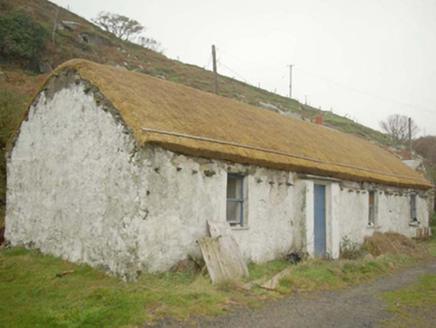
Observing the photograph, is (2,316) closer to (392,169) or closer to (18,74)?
(392,169)

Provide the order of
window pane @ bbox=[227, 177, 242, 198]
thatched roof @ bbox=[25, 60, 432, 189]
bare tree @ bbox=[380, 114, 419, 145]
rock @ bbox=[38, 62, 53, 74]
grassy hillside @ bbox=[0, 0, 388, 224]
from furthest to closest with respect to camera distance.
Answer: bare tree @ bbox=[380, 114, 419, 145] → rock @ bbox=[38, 62, 53, 74] → grassy hillside @ bbox=[0, 0, 388, 224] → window pane @ bbox=[227, 177, 242, 198] → thatched roof @ bbox=[25, 60, 432, 189]

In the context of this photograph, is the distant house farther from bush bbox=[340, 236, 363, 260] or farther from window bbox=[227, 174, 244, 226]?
bush bbox=[340, 236, 363, 260]

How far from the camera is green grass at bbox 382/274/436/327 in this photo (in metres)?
6.17

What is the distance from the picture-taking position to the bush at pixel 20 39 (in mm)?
25547

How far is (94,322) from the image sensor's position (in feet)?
18.0

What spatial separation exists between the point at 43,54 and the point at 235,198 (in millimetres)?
23871

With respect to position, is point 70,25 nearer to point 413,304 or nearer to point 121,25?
point 121,25

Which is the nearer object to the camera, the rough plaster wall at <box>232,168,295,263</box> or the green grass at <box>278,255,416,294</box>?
the green grass at <box>278,255,416,294</box>

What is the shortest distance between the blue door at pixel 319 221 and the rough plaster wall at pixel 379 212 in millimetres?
955

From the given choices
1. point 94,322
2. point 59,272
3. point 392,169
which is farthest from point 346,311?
point 392,169

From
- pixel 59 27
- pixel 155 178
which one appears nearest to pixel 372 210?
pixel 155 178

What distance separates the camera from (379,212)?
15.1 meters

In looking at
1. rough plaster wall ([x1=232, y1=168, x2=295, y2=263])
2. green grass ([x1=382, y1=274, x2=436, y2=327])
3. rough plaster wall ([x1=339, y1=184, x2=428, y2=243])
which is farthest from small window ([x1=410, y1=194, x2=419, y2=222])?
rough plaster wall ([x1=232, y1=168, x2=295, y2=263])

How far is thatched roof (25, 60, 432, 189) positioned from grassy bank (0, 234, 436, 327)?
2.68 metres
